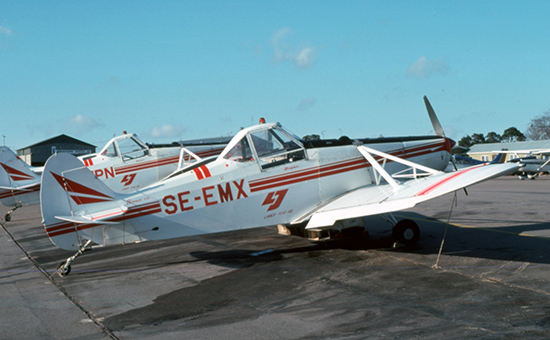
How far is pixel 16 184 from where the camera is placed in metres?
17.2

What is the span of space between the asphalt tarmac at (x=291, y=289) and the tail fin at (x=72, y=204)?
86cm

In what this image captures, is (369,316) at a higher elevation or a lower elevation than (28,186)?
lower

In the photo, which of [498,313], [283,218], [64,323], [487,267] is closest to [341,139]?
[283,218]

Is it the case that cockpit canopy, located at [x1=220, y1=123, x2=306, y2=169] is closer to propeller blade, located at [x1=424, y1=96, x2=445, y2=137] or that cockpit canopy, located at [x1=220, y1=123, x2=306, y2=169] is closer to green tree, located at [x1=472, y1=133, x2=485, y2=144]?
propeller blade, located at [x1=424, y1=96, x2=445, y2=137]

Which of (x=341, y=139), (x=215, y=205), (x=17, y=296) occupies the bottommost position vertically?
(x=17, y=296)

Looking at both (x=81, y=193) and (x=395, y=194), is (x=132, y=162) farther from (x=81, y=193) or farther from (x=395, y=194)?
(x=395, y=194)

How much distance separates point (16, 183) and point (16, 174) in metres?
0.41

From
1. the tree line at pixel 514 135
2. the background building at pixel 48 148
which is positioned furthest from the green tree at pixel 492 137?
the background building at pixel 48 148

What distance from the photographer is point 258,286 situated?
7211 mm

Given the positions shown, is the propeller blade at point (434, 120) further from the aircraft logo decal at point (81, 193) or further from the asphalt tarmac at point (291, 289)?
the aircraft logo decal at point (81, 193)

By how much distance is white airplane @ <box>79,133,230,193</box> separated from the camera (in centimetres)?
1471

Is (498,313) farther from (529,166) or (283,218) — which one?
(529,166)

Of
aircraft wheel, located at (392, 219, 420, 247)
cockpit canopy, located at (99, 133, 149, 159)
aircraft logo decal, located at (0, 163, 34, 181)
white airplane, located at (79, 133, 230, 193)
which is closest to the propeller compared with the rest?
aircraft wheel, located at (392, 219, 420, 247)

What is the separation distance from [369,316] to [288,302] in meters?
1.22
